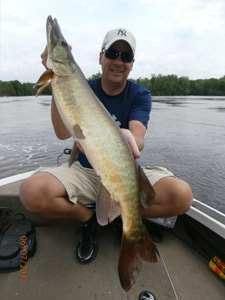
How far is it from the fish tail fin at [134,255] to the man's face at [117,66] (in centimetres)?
178

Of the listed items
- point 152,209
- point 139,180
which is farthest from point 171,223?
point 139,180

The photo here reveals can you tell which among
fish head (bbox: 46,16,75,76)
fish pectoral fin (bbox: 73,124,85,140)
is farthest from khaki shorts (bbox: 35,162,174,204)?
fish head (bbox: 46,16,75,76)

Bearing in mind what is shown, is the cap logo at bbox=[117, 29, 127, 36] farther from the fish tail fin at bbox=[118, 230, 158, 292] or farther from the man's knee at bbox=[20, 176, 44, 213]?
the fish tail fin at bbox=[118, 230, 158, 292]

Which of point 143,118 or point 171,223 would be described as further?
point 143,118

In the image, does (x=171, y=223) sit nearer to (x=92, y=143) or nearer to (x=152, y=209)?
(x=152, y=209)

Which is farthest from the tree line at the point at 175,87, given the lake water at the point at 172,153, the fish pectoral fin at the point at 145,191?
the fish pectoral fin at the point at 145,191

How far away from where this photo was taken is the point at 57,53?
5.82 ft

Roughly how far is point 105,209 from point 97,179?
27.1 inches

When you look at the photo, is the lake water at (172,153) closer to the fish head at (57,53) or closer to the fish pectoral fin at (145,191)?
the fish pectoral fin at (145,191)

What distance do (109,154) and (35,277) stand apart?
1.34m

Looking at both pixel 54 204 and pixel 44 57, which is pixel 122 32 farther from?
pixel 54 204

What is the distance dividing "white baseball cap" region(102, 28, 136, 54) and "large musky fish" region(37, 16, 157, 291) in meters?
0.99

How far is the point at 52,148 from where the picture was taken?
8.59 m

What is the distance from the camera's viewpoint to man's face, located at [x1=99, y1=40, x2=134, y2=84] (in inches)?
99.1
